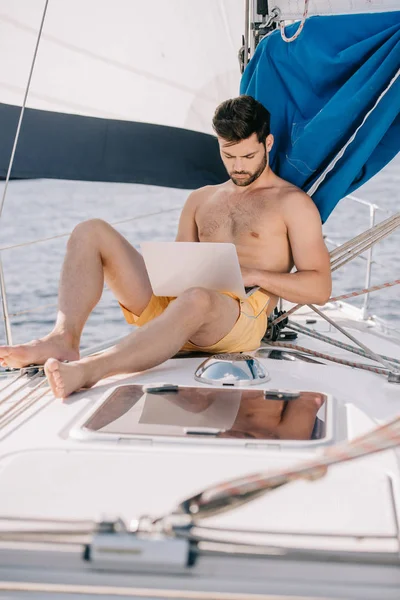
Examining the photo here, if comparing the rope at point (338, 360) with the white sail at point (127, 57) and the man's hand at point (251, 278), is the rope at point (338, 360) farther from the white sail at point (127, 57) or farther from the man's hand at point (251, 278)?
the white sail at point (127, 57)

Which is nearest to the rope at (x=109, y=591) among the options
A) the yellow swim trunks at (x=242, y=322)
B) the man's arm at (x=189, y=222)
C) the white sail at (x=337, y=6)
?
the yellow swim trunks at (x=242, y=322)

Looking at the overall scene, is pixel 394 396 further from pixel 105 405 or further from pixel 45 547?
pixel 45 547

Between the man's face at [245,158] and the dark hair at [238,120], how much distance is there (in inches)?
0.7

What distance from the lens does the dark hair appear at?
2250 millimetres

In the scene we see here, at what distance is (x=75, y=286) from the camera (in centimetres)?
211

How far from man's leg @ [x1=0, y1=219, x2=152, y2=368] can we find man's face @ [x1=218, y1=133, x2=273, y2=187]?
0.38 metres

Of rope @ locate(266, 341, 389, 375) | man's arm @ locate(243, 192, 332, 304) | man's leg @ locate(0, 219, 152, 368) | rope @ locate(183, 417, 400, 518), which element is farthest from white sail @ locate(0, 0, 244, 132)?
rope @ locate(183, 417, 400, 518)

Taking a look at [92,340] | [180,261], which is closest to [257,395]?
[180,261]

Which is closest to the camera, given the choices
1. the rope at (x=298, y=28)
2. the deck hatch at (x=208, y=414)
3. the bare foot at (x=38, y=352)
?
the deck hatch at (x=208, y=414)

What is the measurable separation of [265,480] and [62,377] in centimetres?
84

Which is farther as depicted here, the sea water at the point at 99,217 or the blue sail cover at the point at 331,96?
the sea water at the point at 99,217

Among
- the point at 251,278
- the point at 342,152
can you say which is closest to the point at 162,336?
the point at 251,278

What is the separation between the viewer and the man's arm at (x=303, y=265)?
2215 millimetres

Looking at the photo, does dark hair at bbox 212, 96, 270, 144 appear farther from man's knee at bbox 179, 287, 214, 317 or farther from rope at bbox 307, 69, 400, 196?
man's knee at bbox 179, 287, 214, 317
